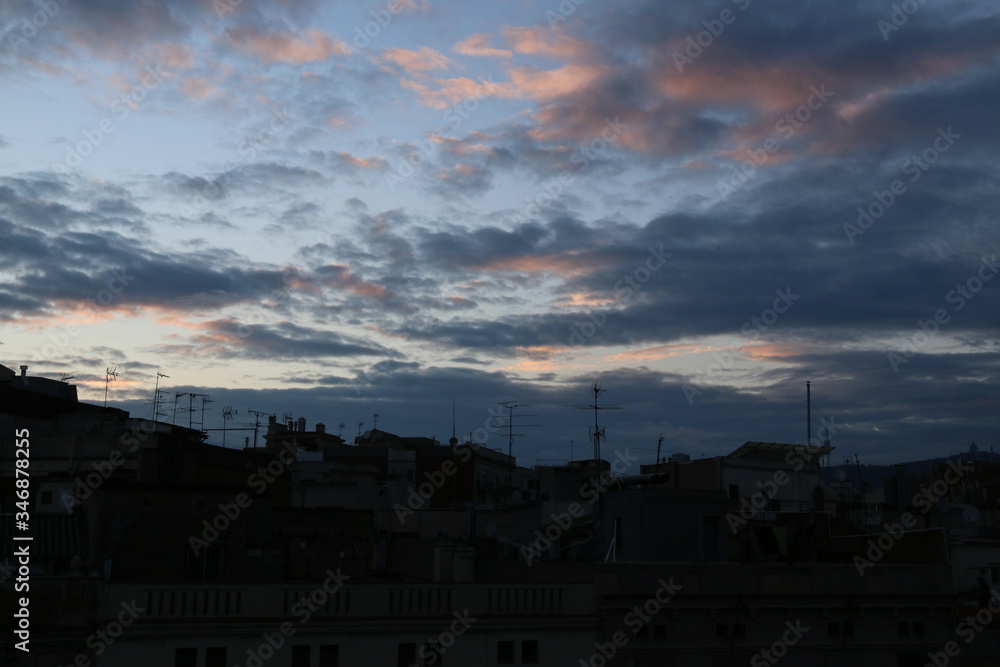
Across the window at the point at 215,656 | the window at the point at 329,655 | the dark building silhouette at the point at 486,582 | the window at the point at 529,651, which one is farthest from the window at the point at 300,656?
the window at the point at 529,651

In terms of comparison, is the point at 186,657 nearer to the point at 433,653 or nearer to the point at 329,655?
the point at 329,655

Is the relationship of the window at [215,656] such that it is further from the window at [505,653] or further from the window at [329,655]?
the window at [505,653]

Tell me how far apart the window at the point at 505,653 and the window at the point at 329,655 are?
5024mm

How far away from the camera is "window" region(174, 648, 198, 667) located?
26062mm

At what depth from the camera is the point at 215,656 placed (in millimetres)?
26516

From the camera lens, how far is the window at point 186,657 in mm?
26062

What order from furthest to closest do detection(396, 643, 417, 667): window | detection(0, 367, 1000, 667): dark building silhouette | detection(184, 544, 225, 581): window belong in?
detection(184, 544, 225, 581): window
detection(396, 643, 417, 667): window
detection(0, 367, 1000, 667): dark building silhouette

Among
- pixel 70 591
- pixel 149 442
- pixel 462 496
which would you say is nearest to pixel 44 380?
pixel 149 442

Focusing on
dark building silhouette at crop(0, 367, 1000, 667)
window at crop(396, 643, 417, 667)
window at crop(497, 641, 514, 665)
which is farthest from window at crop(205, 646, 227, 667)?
window at crop(497, 641, 514, 665)

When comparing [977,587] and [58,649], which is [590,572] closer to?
[58,649]

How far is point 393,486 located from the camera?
277ft

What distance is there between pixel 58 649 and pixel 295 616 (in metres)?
6.08

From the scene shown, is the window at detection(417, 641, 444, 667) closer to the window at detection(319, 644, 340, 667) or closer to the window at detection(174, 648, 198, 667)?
the window at detection(319, 644, 340, 667)

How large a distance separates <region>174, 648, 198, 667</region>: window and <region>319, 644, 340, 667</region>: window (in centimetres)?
345
